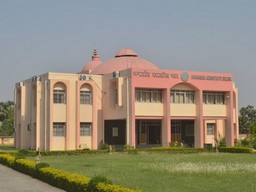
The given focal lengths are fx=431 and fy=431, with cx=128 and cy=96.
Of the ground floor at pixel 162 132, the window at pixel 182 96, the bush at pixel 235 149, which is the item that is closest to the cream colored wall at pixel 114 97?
the ground floor at pixel 162 132

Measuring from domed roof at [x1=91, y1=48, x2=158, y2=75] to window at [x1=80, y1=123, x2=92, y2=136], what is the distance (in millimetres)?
6126

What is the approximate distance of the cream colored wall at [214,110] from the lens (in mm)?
40731

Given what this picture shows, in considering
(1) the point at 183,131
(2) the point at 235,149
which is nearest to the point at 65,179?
(2) the point at 235,149

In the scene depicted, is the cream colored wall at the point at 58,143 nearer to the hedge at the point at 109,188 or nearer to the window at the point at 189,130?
the window at the point at 189,130

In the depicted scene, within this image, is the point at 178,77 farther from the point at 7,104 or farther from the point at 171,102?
the point at 7,104

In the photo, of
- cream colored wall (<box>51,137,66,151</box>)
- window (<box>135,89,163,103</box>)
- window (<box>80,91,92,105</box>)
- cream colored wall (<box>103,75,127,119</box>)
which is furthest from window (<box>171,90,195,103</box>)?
cream colored wall (<box>51,137,66,151</box>)

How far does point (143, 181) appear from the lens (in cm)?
1518

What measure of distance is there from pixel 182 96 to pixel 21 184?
26306 mm

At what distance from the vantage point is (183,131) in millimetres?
44344

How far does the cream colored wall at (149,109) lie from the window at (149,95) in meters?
0.47

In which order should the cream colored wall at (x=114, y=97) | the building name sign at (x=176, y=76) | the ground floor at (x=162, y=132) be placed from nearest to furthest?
the building name sign at (x=176, y=76) → the cream colored wall at (x=114, y=97) → the ground floor at (x=162, y=132)

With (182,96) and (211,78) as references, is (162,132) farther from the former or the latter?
(211,78)

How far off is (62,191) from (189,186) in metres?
4.06

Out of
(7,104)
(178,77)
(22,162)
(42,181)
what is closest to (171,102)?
(178,77)
